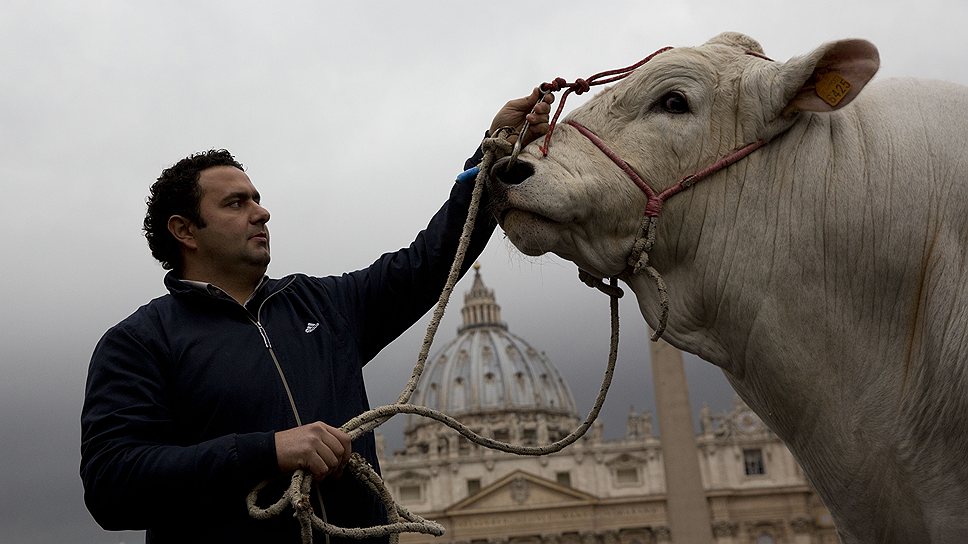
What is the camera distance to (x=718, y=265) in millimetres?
2430

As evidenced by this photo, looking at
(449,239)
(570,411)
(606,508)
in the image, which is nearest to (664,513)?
(606,508)

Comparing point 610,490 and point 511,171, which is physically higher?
point 610,490

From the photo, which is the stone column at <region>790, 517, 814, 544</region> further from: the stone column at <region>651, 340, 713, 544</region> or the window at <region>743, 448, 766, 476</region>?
the stone column at <region>651, 340, 713, 544</region>

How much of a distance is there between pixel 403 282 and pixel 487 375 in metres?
96.8

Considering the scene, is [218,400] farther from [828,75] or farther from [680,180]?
[828,75]

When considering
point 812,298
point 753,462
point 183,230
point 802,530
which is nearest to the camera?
point 812,298

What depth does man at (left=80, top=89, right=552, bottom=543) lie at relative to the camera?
249cm

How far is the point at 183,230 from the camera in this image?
307 cm

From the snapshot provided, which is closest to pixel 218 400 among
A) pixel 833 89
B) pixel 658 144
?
pixel 658 144

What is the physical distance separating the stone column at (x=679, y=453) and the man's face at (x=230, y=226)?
18329mm

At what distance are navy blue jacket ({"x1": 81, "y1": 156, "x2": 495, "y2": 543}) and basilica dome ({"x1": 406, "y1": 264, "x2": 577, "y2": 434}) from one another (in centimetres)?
9035

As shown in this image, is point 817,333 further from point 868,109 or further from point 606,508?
point 606,508

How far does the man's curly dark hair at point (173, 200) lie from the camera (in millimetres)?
3057

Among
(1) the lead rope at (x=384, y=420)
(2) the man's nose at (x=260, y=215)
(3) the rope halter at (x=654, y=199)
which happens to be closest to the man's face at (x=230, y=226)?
(2) the man's nose at (x=260, y=215)
